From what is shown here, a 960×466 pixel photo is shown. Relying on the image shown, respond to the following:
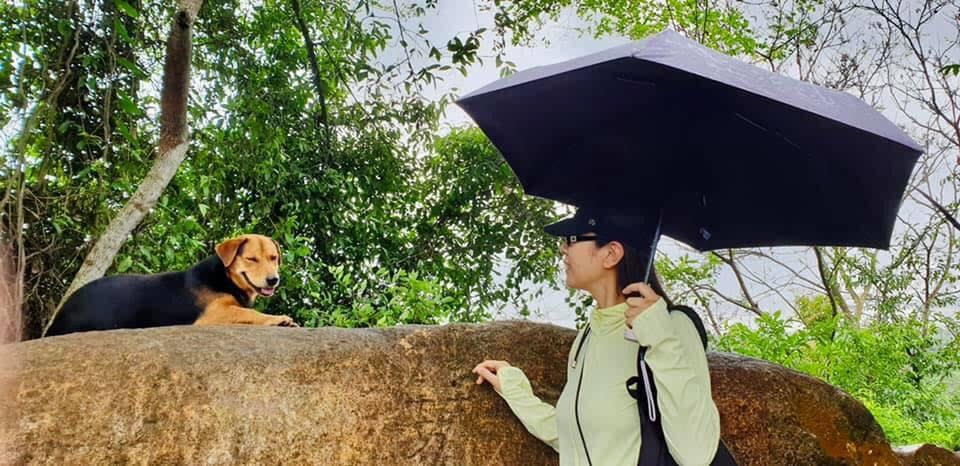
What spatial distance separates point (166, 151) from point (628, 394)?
3225 millimetres

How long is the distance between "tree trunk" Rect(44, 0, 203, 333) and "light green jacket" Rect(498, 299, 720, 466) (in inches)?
108

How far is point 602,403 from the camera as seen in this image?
229 cm

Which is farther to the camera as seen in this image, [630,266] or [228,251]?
[228,251]

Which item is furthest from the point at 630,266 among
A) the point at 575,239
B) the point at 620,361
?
the point at 620,361

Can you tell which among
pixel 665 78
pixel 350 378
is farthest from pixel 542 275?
pixel 665 78

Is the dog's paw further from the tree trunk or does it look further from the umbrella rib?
the umbrella rib

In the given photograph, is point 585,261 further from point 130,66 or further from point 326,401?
point 130,66

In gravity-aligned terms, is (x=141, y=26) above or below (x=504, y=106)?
above

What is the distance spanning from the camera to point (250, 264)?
3.30 m

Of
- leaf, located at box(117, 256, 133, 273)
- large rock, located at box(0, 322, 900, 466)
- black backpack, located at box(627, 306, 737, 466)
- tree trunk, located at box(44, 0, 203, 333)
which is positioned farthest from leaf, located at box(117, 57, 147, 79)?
black backpack, located at box(627, 306, 737, 466)

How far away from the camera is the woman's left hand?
2225mm

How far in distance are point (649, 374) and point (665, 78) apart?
3.17ft

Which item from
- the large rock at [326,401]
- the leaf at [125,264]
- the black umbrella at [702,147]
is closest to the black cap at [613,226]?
the black umbrella at [702,147]

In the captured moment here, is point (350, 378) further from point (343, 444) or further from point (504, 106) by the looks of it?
point (504, 106)
